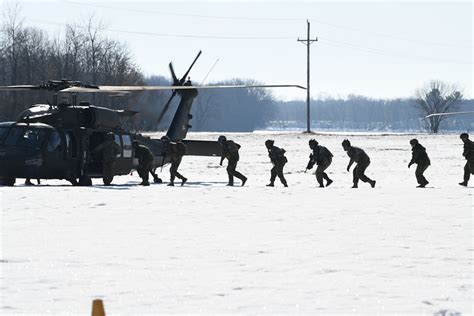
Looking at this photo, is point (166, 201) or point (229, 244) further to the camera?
point (166, 201)

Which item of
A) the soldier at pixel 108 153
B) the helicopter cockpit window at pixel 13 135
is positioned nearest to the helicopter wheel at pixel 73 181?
the soldier at pixel 108 153

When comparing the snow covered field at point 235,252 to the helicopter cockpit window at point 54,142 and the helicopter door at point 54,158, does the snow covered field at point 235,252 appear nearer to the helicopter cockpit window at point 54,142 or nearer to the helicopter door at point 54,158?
the helicopter door at point 54,158

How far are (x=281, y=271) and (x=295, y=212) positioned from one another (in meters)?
5.88

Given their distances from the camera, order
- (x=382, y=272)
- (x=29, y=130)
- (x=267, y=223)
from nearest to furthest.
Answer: (x=382, y=272), (x=267, y=223), (x=29, y=130)

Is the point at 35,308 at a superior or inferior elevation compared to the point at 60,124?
inferior

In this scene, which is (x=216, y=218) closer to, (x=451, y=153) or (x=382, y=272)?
(x=382, y=272)

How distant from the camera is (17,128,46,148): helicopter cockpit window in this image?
72.8 ft

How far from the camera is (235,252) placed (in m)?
11.1

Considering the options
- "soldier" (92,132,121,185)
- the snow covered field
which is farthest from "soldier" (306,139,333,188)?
"soldier" (92,132,121,185)

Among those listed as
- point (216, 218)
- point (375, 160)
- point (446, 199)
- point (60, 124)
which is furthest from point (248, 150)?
point (216, 218)

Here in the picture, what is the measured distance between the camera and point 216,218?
1474cm

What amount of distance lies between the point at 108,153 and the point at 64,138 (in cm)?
118

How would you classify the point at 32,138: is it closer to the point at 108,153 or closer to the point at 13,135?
the point at 13,135

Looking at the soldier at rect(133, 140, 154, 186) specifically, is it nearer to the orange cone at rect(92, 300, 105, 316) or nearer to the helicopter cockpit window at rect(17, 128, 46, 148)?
the helicopter cockpit window at rect(17, 128, 46, 148)
